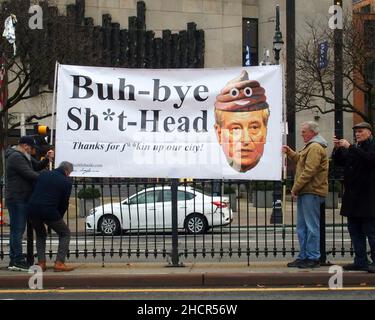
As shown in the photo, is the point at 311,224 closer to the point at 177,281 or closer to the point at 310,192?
the point at 310,192

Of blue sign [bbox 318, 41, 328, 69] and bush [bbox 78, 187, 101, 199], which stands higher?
blue sign [bbox 318, 41, 328, 69]

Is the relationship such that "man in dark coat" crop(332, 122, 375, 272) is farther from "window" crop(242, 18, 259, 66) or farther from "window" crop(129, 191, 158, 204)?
"window" crop(242, 18, 259, 66)

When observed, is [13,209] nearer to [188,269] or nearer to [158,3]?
[188,269]

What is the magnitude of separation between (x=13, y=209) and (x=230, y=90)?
3513 millimetres

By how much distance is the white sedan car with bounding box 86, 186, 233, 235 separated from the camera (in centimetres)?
1104

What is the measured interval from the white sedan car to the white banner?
2083 mm

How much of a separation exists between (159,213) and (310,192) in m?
5.45

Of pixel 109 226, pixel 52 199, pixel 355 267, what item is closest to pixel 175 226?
pixel 52 199

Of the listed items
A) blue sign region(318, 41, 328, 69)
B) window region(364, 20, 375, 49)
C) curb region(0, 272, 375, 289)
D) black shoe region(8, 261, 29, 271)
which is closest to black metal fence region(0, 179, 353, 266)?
black shoe region(8, 261, 29, 271)

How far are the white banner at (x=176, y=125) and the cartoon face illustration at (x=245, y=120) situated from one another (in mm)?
14

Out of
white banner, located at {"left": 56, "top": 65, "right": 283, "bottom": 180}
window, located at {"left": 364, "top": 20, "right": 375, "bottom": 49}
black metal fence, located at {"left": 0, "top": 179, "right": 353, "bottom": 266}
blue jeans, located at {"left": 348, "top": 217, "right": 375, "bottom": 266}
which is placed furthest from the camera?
window, located at {"left": 364, "top": 20, "right": 375, "bottom": 49}

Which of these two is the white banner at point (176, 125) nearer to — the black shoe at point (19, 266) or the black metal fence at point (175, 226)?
the black metal fence at point (175, 226)

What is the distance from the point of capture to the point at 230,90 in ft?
28.1
